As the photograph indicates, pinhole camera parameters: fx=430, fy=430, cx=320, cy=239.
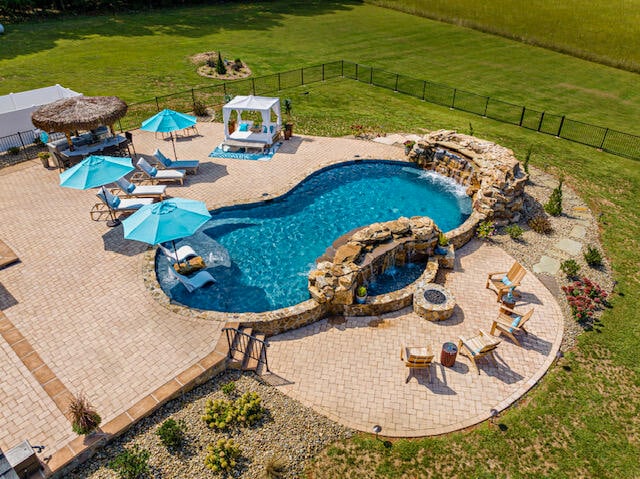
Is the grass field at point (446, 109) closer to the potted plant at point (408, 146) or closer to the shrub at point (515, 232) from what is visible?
the shrub at point (515, 232)

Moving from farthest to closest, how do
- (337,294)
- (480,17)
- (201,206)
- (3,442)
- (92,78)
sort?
(480,17)
(92,78)
(201,206)
(337,294)
(3,442)

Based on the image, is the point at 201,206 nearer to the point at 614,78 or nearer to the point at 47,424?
the point at 47,424

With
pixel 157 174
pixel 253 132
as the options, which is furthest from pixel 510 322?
pixel 253 132

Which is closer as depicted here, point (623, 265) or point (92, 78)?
point (623, 265)

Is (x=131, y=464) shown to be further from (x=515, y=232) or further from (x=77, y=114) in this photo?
(x=77, y=114)

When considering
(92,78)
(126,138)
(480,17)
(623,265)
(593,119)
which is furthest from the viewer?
(480,17)

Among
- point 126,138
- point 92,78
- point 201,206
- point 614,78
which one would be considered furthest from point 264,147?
point 614,78

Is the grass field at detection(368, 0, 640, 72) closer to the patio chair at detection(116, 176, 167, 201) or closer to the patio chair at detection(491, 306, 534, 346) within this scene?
the patio chair at detection(491, 306, 534, 346)
